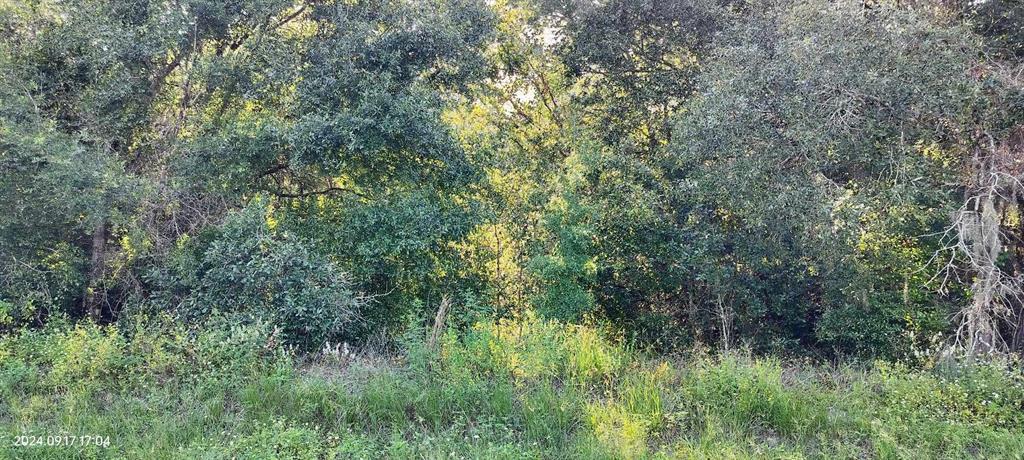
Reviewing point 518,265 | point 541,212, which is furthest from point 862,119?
point 518,265

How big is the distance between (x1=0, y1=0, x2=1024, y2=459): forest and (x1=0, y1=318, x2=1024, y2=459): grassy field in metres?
0.03

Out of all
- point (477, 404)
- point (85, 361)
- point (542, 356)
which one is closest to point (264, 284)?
point (85, 361)

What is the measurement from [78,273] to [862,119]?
28.6 feet

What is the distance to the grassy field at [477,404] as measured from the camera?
403 cm

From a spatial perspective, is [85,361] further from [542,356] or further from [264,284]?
[542,356]

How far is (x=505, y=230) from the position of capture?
8703mm

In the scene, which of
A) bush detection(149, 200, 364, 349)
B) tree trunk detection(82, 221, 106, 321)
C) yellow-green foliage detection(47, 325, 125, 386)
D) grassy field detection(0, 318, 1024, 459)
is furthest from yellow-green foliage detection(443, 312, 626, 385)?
tree trunk detection(82, 221, 106, 321)

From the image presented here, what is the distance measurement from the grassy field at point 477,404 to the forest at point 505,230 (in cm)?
3

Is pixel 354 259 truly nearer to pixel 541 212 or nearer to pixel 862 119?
pixel 541 212

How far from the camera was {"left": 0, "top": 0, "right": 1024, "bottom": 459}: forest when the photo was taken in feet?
14.5

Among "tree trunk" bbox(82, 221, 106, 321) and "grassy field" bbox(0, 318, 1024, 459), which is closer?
"grassy field" bbox(0, 318, 1024, 459)

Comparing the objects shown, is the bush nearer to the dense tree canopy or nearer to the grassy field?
the dense tree canopy

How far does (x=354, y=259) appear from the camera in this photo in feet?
24.5

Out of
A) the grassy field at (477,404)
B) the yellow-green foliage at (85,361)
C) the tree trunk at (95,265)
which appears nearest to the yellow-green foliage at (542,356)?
the grassy field at (477,404)
